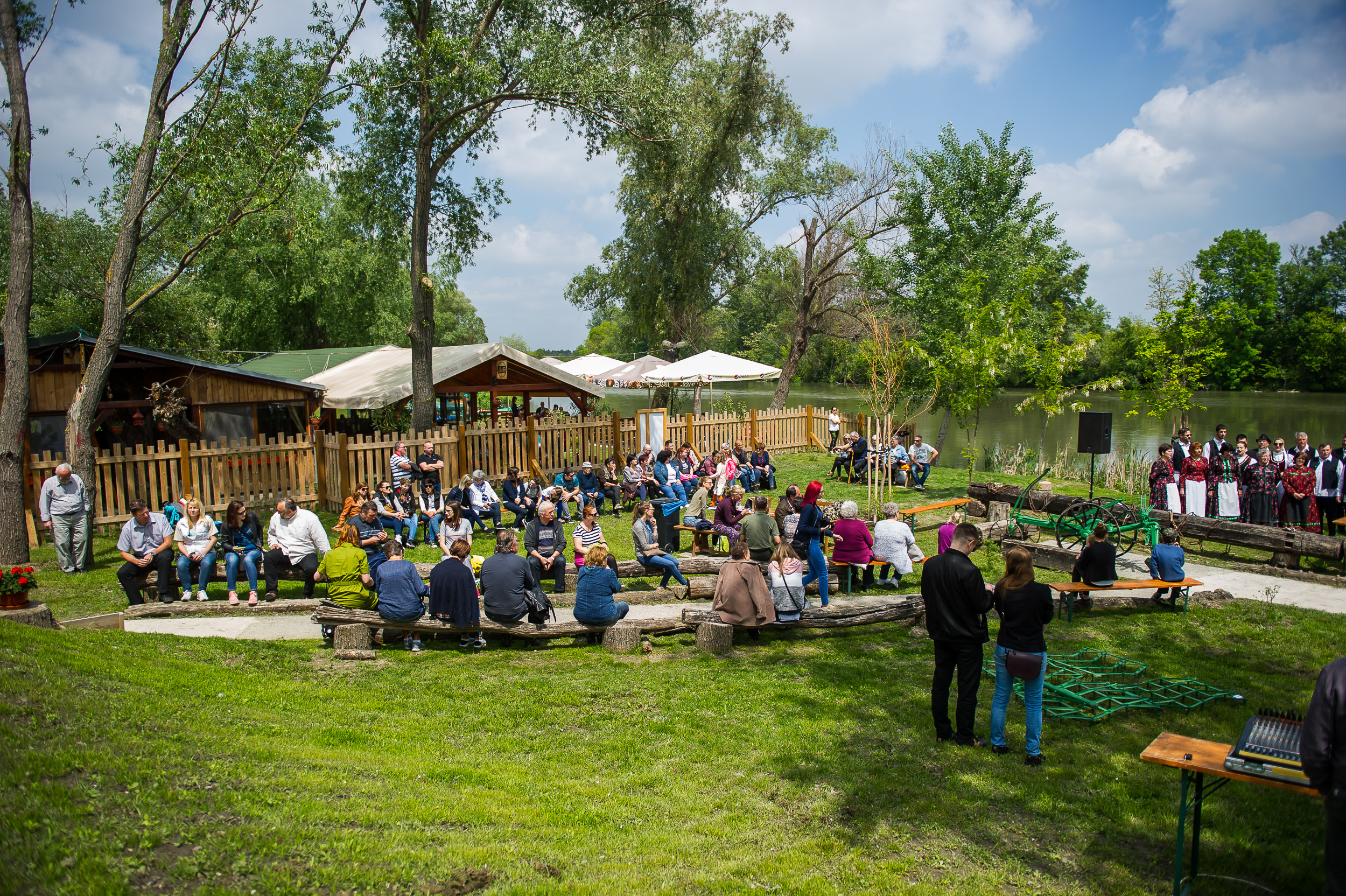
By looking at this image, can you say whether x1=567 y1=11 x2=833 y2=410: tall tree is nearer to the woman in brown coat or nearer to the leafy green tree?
the woman in brown coat

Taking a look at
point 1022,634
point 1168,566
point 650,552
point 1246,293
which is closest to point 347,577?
point 650,552

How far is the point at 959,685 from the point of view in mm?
5457

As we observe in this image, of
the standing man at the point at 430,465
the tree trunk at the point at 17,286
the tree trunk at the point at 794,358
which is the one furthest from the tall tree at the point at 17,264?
the tree trunk at the point at 794,358

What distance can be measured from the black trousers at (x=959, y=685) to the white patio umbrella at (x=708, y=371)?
47.2 feet

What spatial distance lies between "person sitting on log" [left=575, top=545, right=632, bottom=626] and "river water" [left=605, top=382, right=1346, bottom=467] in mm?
18936

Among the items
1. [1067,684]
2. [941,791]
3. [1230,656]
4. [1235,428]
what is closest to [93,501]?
[941,791]

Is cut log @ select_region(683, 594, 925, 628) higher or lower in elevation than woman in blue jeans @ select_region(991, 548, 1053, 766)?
lower

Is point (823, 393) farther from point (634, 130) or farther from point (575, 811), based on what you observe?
point (575, 811)

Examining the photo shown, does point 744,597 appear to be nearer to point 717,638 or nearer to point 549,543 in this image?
point 717,638

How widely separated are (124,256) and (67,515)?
3980 millimetres

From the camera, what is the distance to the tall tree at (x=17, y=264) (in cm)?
1059

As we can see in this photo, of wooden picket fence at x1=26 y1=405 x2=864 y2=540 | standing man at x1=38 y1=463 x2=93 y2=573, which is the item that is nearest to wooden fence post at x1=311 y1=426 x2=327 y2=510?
wooden picket fence at x1=26 y1=405 x2=864 y2=540

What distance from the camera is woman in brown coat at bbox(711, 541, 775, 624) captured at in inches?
304

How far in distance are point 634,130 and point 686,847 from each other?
1479 cm
